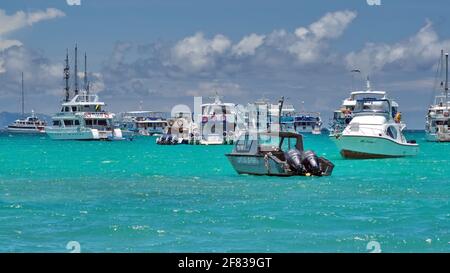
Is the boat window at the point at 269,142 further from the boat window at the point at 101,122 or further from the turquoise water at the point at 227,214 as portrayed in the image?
the boat window at the point at 101,122

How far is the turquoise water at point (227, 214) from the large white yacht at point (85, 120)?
4673 inches

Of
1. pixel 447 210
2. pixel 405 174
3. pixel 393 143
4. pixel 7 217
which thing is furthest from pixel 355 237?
pixel 393 143

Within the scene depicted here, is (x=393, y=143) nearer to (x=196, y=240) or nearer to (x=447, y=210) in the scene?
(x=447, y=210)

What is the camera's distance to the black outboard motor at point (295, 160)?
48.8 m

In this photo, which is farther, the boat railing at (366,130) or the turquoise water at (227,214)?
the boat railing at (366,130)

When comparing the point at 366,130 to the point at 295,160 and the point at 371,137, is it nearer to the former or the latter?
the point at 371,137

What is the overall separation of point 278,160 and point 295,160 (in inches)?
39.9

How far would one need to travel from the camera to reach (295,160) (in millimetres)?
49156

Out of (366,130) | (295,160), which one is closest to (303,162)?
(295,160)

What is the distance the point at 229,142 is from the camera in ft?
488

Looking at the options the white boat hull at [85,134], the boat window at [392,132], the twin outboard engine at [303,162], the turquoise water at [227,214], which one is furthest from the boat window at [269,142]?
the white boat hull at [85,134]

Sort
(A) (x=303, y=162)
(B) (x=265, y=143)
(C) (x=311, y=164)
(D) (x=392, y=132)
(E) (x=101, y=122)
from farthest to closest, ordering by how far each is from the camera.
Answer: (E) (x=101, y=122) → (D) (x=392, y=132) → (B) (x=265, y=143) → (C) (x=311, y=164) → (A) (x=303, y=162)
